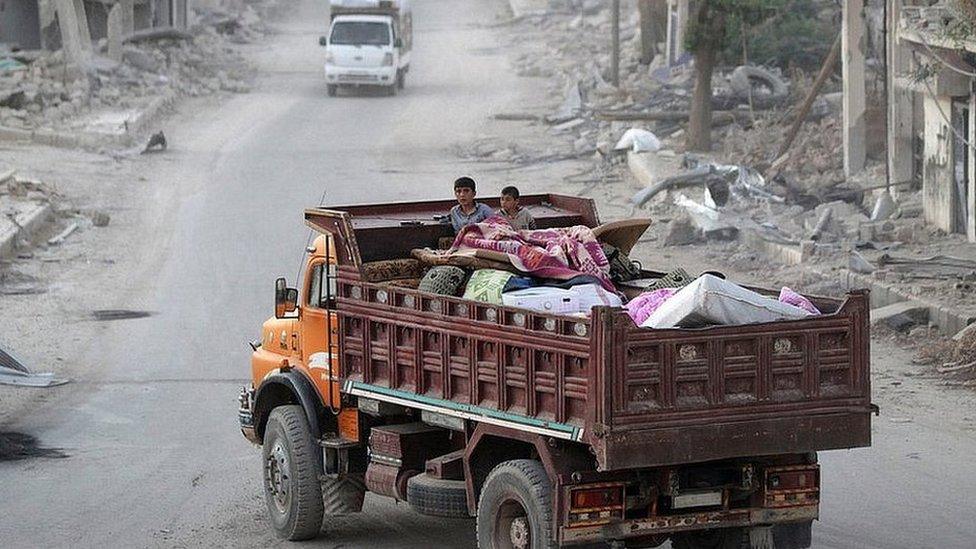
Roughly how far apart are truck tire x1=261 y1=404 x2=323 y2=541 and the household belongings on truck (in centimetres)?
120

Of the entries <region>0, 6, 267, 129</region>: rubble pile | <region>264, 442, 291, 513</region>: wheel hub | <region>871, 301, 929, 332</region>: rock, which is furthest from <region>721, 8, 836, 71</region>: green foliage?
<region>264, 442, 291, 513</region>: wheel hub

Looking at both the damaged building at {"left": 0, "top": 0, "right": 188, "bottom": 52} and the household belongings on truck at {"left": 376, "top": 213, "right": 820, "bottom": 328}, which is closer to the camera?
the household belongings on truck at {"left": 376, "top": 213, "right": 820, "bottom": 328}

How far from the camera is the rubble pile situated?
38812 millimetres

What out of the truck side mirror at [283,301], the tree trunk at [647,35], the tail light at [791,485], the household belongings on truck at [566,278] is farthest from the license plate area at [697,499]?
the tree trunk at [647,35]

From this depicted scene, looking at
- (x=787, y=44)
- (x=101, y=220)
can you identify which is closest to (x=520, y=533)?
(x=101, y=220)

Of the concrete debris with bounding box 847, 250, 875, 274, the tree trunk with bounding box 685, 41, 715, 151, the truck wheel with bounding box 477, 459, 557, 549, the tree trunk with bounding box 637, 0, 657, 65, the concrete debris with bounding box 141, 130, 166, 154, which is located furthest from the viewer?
the tree trunk with bounding box 637, 0, 657, 65

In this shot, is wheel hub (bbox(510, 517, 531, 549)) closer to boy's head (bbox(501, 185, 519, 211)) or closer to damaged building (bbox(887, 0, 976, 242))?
boy's head (bbox(501, 185, 519, 211))

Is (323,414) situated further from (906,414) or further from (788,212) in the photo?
(788,212)

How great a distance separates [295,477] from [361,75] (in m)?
34.2

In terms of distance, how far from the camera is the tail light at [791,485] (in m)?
9.90

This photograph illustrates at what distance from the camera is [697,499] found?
9.71 metres

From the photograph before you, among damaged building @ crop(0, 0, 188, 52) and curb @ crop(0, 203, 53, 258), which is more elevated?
damaged building @ crop(0, 0, 188, 52)

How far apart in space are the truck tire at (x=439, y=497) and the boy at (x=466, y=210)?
2.31 metres

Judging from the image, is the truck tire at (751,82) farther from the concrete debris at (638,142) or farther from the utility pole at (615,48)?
the utility pole at (615,48)
